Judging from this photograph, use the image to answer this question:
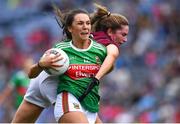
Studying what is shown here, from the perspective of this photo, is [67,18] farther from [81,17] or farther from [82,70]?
[82,70]

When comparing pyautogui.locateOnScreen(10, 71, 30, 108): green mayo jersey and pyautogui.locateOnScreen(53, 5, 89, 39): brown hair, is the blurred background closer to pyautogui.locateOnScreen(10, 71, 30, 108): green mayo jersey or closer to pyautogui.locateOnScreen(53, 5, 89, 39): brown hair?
pyautogui.locateOnScreen(10, 71, 30, 108): green mayo jersey

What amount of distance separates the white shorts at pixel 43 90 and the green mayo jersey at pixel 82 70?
5.1 inches

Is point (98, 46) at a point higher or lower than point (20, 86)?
higher

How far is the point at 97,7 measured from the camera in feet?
29.4

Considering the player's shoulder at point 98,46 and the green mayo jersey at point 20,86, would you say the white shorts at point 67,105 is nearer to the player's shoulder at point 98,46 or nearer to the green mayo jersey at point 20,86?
the player's shoulder at point 98,46

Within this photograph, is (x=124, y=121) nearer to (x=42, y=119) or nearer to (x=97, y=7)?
(x=42, y=119)

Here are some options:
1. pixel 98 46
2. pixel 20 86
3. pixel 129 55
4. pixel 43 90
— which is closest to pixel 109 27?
pixel 98 46

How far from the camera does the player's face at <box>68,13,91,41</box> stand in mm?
8555

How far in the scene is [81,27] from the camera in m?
8.56

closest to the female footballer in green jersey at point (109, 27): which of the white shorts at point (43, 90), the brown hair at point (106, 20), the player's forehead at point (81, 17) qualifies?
the brown hair at point (106, 20)

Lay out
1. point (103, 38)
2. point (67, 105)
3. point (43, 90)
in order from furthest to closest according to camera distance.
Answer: point (103, 38) → point (43, 90) → point (67, 105)

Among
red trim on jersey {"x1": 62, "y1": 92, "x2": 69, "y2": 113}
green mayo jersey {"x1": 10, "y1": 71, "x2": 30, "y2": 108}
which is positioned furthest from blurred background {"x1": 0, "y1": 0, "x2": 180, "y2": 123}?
red trim on jersey {"x1": 62, "y1": 92, "x2": 69, "y2": 113}

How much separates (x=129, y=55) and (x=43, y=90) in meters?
8.44

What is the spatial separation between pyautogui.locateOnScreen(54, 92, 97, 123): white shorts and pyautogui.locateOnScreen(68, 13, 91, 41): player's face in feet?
1.94
